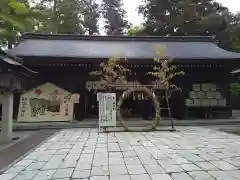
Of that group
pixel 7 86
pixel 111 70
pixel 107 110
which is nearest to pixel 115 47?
pixel 111 70

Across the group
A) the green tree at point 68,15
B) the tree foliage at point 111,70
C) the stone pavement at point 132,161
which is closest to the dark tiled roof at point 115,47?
the tree foliage at point 111,70

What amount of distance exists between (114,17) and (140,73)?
2391 cm

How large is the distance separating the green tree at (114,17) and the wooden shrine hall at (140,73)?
21.2 m

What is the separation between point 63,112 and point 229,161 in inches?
344

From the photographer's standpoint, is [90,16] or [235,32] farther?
[90,16]

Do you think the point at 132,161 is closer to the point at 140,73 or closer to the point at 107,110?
the point at 107,110

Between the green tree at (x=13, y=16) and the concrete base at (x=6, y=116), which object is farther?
the concrete base at (x=6, y=116)

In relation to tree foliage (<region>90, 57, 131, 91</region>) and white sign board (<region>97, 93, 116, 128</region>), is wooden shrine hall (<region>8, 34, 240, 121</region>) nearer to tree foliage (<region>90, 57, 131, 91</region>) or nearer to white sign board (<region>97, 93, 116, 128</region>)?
tree foliage (<region>90, 57, 131, 91</region>)

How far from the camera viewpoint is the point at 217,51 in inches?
565

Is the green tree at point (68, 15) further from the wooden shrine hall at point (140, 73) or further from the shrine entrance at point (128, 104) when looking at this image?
the shrine entrance at point (128, 104)

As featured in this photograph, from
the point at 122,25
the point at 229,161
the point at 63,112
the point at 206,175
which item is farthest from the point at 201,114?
the point at 122,25

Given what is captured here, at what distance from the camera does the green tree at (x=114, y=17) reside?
35.1 meters

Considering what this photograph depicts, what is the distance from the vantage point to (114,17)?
35531 millimetres

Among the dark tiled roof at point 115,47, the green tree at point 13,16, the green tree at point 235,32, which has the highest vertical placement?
the green tree at point 235,32
